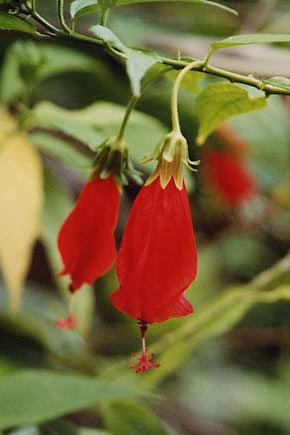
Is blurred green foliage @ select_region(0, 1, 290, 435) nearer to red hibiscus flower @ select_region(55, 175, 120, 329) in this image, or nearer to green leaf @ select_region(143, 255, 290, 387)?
green leaf @ select_region(143, 255, 290, 387)

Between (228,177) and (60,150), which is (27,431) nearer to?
(60,150)

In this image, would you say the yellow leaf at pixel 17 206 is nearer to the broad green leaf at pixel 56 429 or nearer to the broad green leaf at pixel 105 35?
the broad green leaf at pixel 56 429

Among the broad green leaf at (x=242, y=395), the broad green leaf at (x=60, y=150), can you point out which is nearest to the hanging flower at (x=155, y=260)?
the broad green leaf at (x=60, y=150)

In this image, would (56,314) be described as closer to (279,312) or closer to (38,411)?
(279,312)

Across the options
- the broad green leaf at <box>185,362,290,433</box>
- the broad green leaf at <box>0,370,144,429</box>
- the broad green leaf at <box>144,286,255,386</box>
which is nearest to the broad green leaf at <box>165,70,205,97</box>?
the broad green leaf at <box>0,370,144,429</box>

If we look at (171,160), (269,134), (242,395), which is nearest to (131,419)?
(171,160)

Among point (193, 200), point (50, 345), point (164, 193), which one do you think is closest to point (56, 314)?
point (50, 345)
